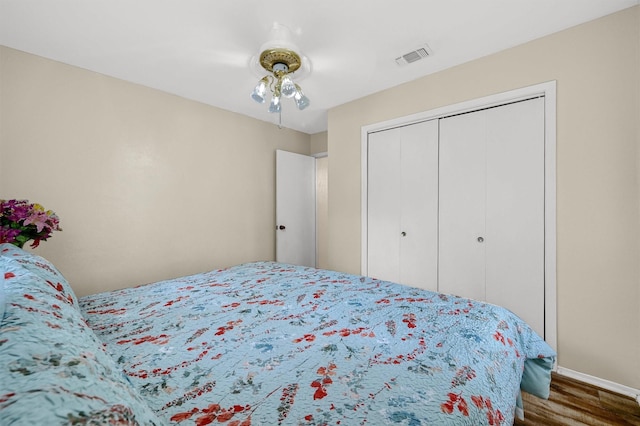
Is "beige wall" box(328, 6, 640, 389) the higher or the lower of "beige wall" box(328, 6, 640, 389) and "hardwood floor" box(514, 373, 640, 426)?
the higher

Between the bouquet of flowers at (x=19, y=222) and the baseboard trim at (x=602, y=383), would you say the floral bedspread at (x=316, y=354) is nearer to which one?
the bouquet of flowers at (x=19, y=222)

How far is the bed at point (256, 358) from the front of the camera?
54 centimetres

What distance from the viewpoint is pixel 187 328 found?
128 cm

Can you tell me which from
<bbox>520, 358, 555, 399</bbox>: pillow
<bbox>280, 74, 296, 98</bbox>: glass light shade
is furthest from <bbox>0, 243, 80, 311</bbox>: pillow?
<bbox>520, 358, 555, 399</bbox>: pillow

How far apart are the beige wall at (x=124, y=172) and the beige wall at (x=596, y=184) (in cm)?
310

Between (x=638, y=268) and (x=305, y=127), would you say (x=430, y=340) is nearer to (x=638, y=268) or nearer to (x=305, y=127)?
(x=638, y=268)

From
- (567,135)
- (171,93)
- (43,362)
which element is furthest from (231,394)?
(171,93)

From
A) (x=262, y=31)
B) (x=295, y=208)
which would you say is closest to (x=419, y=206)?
(x=295, y=208)

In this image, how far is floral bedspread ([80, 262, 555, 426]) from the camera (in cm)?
78

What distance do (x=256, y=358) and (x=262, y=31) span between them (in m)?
2.09

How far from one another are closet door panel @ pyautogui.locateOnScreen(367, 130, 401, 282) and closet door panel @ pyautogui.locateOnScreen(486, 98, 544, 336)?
882mm

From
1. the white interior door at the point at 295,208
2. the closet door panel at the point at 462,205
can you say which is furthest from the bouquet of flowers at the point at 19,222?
the closet door panel at the point at 462,205

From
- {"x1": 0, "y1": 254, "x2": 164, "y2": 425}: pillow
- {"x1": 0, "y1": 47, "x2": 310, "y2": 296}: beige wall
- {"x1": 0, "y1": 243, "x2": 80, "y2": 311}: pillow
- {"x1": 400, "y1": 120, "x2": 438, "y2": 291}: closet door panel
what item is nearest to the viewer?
{"x1": 0, "y1": 254, "x2": 164, "y2": 425}: pillow

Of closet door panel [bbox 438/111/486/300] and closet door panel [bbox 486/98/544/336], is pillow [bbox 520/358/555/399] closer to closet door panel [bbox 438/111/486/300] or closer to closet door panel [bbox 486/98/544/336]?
closet door panel [bbox 486/98/544/336]
